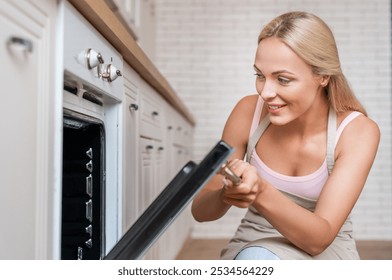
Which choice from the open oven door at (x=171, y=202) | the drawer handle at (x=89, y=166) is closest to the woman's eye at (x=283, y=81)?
the open oven door at (x=171, y=202)

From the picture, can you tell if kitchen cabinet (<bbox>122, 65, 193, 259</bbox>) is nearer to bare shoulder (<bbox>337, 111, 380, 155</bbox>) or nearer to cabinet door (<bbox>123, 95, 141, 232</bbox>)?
cabinet door (<bbox>123, 95, 141, 232</bbox>)

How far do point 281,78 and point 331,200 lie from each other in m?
0.19

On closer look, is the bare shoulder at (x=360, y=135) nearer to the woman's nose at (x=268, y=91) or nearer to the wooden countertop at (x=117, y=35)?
the woman's nose at (x=268, y=91)

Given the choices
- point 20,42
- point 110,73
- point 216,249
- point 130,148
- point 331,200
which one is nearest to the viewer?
point 20,42

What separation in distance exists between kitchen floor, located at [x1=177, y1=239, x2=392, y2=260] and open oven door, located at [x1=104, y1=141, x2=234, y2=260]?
4.45 feet

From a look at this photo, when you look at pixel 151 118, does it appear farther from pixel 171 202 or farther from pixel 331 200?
pixel 171 202

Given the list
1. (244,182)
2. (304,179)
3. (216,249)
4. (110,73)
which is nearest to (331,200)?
(304,179)

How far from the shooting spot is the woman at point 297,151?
665mm

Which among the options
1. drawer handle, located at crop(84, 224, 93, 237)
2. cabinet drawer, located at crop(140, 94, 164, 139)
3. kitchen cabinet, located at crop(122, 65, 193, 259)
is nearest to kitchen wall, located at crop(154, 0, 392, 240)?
kitchen cabinet, located at crop(122, 65, 193, 259)

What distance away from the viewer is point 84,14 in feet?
2.42

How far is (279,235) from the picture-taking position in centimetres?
86

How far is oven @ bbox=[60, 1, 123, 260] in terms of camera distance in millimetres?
769
